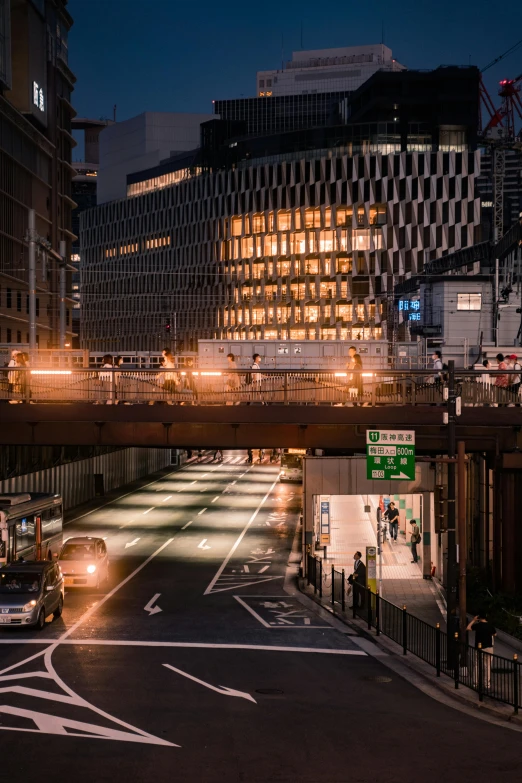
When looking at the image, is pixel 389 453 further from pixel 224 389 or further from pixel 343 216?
pixel 343 216

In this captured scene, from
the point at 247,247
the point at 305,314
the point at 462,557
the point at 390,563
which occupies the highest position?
the point at 247,247

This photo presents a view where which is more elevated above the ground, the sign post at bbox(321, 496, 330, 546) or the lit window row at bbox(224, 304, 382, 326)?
the lit window row at bbox(224, 304, 382, 326)

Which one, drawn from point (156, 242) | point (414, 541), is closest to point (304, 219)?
point (156, 242)

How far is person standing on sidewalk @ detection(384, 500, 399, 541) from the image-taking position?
149 ft

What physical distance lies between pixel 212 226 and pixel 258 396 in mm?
117058

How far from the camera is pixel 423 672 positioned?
909 inches

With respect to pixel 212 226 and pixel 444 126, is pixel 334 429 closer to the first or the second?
pixel 444 126

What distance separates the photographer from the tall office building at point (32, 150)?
308ft

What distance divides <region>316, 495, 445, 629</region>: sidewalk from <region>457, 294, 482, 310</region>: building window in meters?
39.3

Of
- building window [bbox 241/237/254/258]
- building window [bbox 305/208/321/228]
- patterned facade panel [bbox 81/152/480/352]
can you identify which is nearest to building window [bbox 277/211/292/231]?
patterned facade panel [bbox 81/152/480/352]

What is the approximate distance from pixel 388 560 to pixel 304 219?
98.6 metres

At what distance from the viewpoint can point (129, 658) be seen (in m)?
24.3

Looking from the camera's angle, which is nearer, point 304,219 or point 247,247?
point 304,219

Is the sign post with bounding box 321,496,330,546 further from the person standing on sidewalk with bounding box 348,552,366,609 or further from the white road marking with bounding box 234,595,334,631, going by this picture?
the white road marking with bounding box 234,595,334,631
